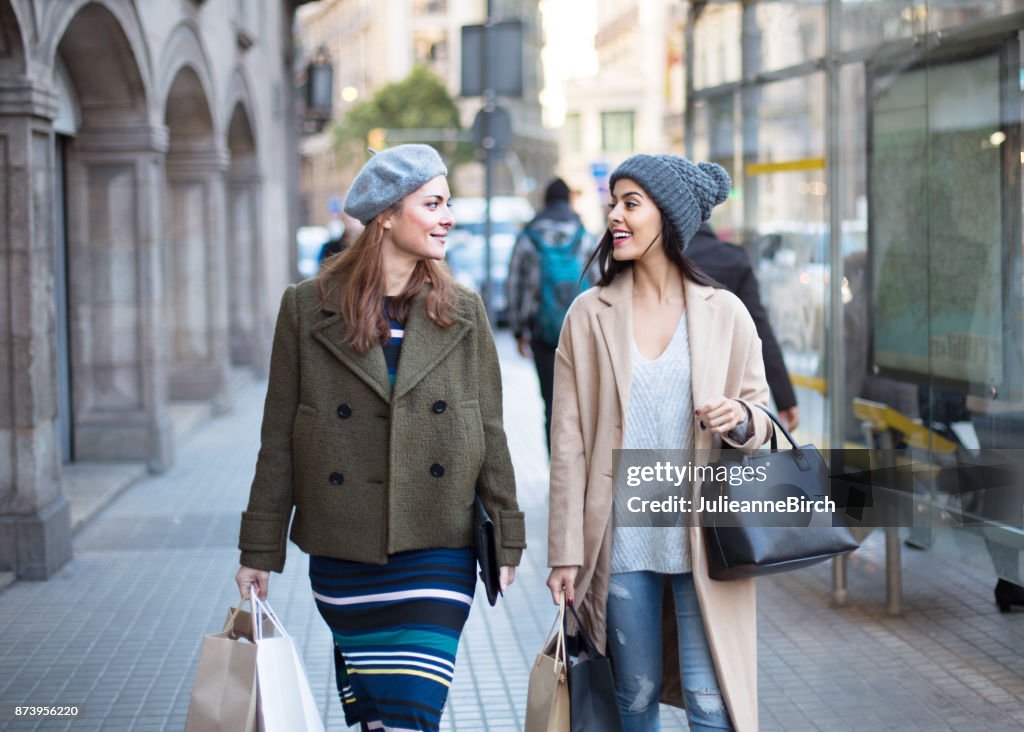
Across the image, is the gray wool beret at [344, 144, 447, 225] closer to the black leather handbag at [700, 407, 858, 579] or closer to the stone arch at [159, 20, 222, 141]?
the black leather handbag at [700, 407, 858, 579]

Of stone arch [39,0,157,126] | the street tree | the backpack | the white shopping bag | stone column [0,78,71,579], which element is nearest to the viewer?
the white shopping bag

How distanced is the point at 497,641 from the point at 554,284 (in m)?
3.02

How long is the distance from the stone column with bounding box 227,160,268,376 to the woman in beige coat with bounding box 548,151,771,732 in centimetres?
1454

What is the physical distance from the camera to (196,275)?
14.9m

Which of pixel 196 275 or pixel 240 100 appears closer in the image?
pixel 196 275

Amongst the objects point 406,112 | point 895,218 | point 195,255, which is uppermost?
point 406,112

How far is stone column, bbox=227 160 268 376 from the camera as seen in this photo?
1822 centimetres

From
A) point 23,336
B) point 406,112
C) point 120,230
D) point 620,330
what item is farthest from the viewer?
point 406,112

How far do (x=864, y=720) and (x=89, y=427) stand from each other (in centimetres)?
732

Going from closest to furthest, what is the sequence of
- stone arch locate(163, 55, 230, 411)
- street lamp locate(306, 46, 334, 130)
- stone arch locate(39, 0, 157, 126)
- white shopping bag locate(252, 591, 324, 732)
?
1. white shopping bag locate(252, 591, 324, 732)
2. stone arch locate(39, 0, 157, 126)
3. stone arch locate(163, 55, 230, 411)
4. street lamp locate(306, 46, 334, 130)

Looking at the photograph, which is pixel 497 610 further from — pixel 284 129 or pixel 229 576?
pixel 284 129

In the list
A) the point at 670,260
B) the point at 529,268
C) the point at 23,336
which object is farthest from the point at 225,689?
the point at 529,268

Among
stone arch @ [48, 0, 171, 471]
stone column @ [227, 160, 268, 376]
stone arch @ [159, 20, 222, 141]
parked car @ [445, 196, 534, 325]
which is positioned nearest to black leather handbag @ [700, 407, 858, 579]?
stone arch @ [48, 0, 171, 471]

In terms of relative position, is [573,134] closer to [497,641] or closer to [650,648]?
[497,641]
